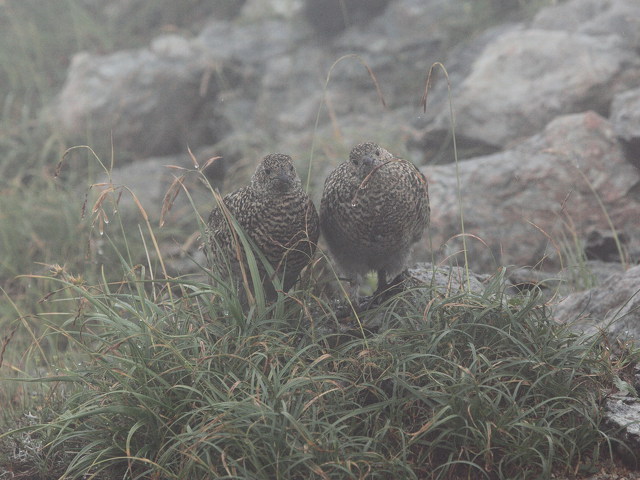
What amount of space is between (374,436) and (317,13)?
7170mm

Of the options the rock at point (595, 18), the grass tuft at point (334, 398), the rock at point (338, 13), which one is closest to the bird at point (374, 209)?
the grass tuft at point (334, 398)

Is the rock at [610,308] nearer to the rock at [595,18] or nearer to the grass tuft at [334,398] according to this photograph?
the grass tuft at [334,398]

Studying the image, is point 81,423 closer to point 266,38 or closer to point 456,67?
point 456,67

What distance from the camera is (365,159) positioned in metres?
3.93

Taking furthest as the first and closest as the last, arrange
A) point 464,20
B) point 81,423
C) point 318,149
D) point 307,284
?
point 464,20
point 318,149
point 307,284
point 81,423

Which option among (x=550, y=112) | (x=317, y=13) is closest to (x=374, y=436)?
(x=550, y=112)

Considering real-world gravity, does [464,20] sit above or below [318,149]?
above

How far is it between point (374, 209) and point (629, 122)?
3.19m

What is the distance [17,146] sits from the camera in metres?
8.77

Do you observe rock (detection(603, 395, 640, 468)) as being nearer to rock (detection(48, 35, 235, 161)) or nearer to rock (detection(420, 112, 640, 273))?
rock (detection(420, 112, 640, 273))

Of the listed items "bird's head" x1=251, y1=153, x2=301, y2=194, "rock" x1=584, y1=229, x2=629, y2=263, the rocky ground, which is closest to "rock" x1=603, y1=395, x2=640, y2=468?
the rocky ground

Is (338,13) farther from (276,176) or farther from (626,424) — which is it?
(626,424)

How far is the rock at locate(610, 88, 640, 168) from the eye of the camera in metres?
6.02

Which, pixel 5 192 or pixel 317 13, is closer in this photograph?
pixel 5 192
